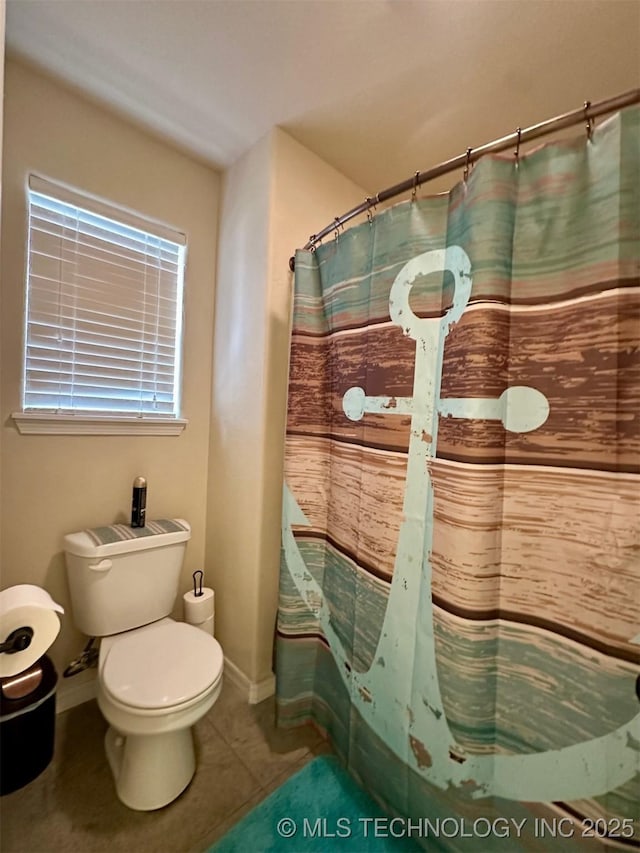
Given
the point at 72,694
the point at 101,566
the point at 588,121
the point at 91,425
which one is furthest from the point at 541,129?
the point at 72,694

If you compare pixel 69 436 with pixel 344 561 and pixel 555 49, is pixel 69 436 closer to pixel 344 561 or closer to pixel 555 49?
pixel 344 561

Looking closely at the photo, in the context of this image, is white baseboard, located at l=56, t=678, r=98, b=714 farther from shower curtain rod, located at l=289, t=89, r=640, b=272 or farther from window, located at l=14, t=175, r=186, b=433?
shower curtain rod, located at l=289, t=89, r=640, b=272

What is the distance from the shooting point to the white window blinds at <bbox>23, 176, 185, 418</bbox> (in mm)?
1315

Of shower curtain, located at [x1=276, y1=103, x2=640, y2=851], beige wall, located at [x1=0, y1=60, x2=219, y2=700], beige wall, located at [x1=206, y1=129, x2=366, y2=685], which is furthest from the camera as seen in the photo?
beige wall, located at [x1=206, y1=129, x2=366, y2=685]

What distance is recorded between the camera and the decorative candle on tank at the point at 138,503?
1.43 meters

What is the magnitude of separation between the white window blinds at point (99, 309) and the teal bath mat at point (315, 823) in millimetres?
1484

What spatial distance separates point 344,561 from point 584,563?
688 mm

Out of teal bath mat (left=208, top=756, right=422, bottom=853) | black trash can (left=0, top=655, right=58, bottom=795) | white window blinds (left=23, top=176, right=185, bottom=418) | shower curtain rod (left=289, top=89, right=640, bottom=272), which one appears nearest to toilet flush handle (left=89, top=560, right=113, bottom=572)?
black trash can (left=0, top=655, right=58, bottom=795)

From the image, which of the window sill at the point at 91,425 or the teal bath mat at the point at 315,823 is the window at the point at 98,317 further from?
the teal bath mat at the point at 315,823

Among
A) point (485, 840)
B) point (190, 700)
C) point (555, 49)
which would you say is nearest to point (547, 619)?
point (485, 840)

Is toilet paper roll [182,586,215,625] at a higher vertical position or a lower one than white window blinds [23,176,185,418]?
lower

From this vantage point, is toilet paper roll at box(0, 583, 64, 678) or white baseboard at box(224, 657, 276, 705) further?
white baseboard at box(224, 657, 276, 705)

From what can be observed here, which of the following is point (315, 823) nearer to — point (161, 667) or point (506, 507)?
point (161, 667)

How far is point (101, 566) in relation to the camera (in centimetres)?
126
